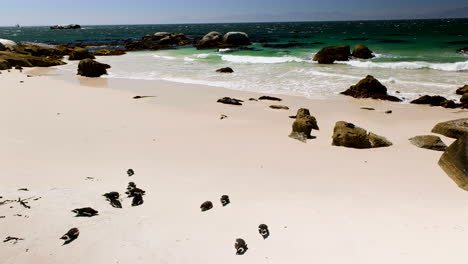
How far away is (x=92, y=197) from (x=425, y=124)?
8849mm

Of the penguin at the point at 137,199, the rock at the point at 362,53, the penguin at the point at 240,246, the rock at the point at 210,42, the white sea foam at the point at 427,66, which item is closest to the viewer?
the penguin at the point at 240,246

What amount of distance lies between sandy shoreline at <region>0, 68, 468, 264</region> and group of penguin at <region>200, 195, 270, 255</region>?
0.07m

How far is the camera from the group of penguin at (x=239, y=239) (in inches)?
145

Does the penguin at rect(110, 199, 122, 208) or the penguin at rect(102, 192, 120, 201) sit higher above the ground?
the penguin at rect(102, 192, 120, 201)

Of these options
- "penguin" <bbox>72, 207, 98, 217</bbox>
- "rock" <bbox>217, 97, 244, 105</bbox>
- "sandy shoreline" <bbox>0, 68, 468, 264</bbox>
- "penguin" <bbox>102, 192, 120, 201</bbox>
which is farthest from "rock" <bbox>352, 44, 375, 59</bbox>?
"penguin" <bbox>72, 207, 98, 217</bbox>

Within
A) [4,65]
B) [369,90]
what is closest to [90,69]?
[4,65]

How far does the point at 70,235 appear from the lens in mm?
3793

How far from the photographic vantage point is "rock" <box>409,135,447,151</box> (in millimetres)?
7027

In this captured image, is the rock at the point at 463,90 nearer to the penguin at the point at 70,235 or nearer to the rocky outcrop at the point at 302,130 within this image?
the rocky outcrop at the point at 302,130

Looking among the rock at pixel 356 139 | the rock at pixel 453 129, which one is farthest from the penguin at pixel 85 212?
the rock at pixel 453 129

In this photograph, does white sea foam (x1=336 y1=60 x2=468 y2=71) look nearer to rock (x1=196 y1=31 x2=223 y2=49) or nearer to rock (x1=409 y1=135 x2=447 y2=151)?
rock (x1=409 y1=135 x2=447 y2=151)

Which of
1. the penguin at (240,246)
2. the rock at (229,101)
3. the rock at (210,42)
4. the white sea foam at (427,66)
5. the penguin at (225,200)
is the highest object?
the rock at (210,42)

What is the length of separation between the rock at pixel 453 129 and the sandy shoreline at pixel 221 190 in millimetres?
486

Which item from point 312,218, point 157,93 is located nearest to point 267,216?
point 312,218
